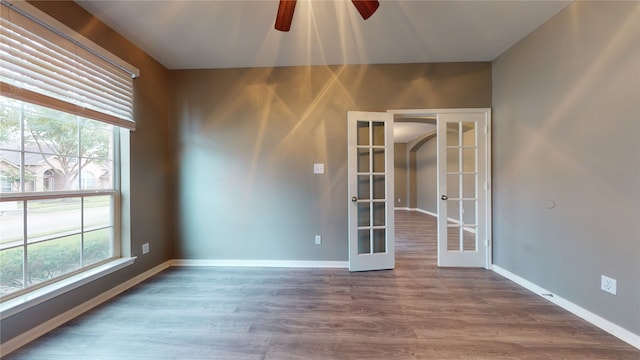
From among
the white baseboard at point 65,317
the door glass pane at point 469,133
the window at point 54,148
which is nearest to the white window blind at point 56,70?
the window at point 54,148

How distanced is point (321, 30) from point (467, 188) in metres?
2.64

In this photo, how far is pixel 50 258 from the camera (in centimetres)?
186

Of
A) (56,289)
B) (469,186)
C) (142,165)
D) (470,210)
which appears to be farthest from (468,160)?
(56,289)

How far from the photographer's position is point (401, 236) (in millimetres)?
4645

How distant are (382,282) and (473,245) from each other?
1426mm

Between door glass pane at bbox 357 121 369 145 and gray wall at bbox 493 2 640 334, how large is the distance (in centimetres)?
158

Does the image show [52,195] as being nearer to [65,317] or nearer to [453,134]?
[65,317]

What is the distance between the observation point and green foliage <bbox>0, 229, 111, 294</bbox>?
5.26 ft

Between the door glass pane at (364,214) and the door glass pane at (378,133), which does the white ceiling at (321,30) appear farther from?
the door glass pane at (364,214)

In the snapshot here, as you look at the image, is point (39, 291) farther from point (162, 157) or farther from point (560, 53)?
point (560, 53)

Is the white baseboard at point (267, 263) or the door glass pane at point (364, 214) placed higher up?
the door glass pane at point (364, 214)

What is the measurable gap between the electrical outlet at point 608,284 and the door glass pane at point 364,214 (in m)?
1.95

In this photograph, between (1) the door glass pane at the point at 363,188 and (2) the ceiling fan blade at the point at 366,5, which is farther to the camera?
(1) the door glass pane at the point at 363,188

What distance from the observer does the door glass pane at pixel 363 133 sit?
9.61 feet
